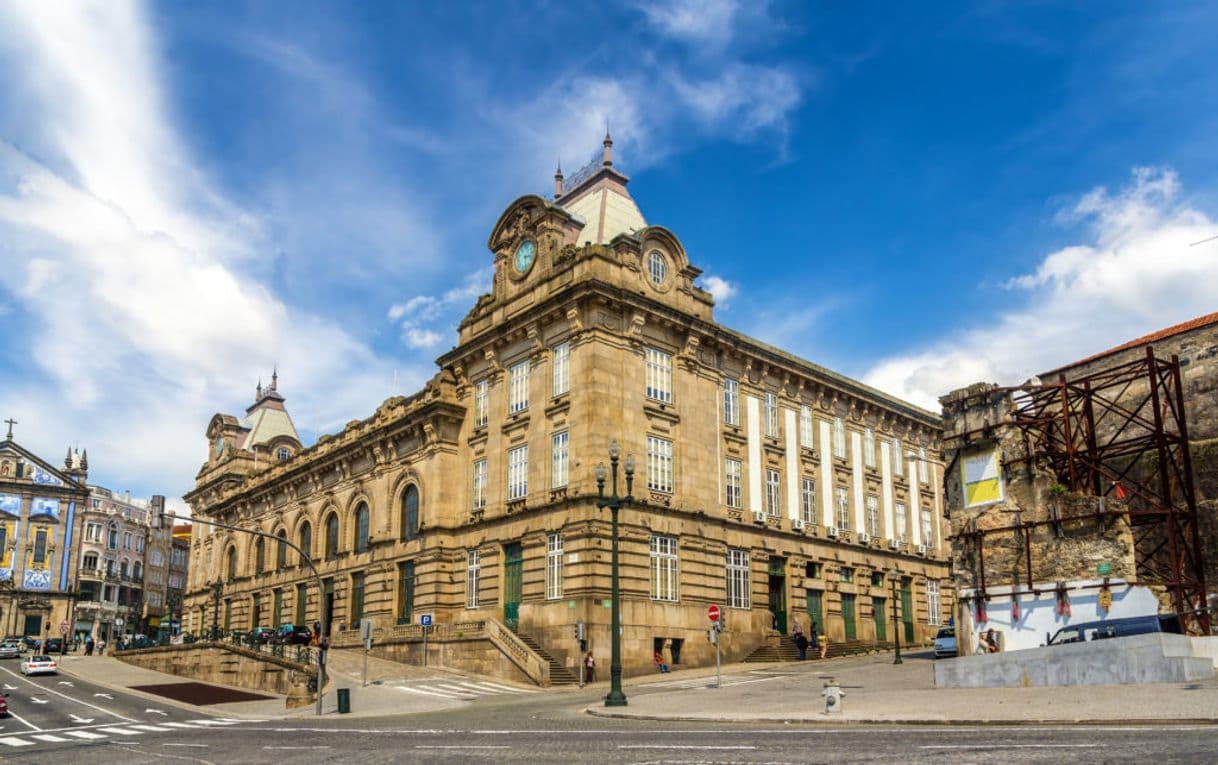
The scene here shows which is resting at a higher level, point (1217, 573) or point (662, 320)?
point (662, 320)

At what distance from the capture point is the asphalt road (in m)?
12.8

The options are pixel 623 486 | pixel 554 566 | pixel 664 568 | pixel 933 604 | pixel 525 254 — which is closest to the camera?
pixel 623 486

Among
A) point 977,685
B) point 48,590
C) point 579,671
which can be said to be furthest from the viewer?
point 48,590

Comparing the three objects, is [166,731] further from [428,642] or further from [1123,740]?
[1123,740]

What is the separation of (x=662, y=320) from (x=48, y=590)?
269 feet

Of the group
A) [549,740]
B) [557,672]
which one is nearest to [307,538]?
[557,672]

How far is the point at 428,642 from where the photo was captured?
138ft

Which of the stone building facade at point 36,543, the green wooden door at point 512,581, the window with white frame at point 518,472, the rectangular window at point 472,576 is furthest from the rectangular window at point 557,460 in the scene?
the stone building facade at point 36,543

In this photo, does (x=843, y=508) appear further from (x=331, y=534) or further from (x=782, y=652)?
(x=331, y=534)

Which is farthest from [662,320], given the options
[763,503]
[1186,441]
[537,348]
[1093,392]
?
[1186,441]

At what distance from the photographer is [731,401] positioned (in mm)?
47312

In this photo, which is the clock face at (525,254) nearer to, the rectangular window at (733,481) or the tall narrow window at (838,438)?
the rectangular window at (733,481)

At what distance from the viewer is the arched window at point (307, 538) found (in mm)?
61375

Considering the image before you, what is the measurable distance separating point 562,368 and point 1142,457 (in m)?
22.2
